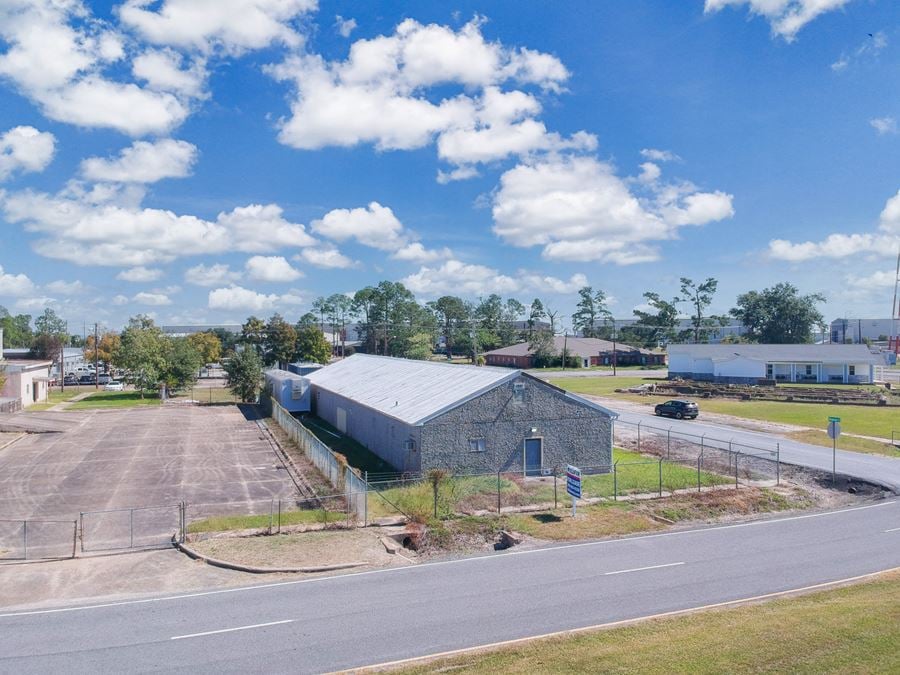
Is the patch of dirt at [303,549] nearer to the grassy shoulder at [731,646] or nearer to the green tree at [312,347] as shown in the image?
the grassy shoulder at [731,646]

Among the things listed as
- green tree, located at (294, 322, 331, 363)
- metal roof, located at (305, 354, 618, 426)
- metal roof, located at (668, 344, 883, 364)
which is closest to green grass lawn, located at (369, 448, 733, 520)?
metal roof, located at (305, 354, 618, 426)

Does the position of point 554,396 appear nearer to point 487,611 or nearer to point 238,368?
point 487,611

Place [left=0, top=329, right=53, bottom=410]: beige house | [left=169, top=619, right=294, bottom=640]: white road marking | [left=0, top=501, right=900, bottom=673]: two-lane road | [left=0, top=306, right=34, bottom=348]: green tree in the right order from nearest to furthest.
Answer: [left=0, top=501, right=900, bottom=673]: two-lane road
[left=169, top=619, right=294, bottom=640]: white road marking
[left=0, top=329, right=53, bottom=410]: beige house
[left=0, top=306, right=34, bottom=348]: green tree

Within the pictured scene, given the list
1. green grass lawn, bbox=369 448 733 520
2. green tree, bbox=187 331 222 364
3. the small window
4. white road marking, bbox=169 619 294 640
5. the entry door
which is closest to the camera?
white road marking, bbox=169 619 294 640

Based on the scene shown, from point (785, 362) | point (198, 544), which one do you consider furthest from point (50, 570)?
point (785, 362)

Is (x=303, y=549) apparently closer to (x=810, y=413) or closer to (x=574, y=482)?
(x=574, y=482)

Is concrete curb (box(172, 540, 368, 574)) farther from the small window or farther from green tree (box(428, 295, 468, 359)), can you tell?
green tree (box(428, 295, 468, 359))

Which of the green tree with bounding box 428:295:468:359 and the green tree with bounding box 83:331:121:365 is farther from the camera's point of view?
the green tree with bounding box 428:295:468:359
